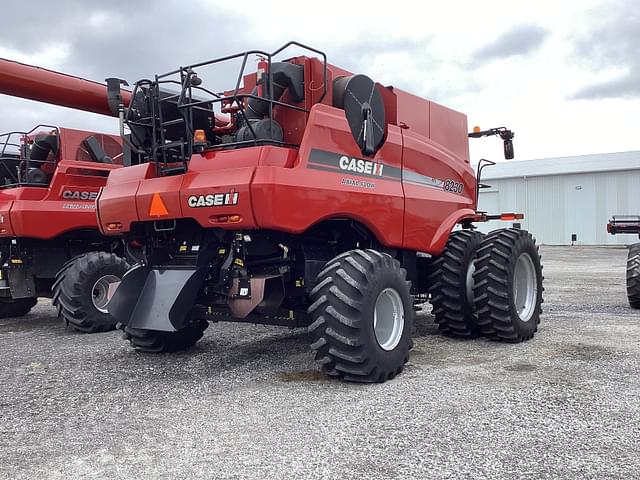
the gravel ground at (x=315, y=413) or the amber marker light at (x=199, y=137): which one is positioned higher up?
the amber marker light at (x=199, y=137)

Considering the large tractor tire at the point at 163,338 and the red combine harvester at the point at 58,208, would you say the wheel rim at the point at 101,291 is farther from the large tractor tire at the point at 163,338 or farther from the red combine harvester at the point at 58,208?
the large tractor tire at the point at 163,338

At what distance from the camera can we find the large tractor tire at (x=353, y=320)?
4926 millimetres

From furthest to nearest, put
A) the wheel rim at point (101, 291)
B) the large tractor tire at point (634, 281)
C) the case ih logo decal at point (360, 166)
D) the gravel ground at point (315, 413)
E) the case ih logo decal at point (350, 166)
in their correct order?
1. the large tractor tire at point (634, 281)
2. the wheel rim at point (101, 291)
3. the case ih logo decal at point (360, 166)
4. the case ih logo decal at point (350, 166)
5. the gravel ground at point (315, 413)

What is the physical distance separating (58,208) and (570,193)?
36682 mm

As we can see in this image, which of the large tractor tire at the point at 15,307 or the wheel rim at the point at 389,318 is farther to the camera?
the large tractor tire at the point at 15,307

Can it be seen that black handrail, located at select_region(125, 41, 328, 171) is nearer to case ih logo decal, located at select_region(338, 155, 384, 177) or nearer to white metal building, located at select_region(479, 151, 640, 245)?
case ih logo decal, located at select_region(338, 155, 384, 177)

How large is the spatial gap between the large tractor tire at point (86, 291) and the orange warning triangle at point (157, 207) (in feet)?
10.1

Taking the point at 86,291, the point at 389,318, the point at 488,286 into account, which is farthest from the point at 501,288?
the point at 86,291

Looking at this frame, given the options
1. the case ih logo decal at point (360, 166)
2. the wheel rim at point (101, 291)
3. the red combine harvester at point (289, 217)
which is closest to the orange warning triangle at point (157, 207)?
the red combine harvester at point (289, 217)

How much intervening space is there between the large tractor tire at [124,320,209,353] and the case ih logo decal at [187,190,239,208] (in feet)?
5.26

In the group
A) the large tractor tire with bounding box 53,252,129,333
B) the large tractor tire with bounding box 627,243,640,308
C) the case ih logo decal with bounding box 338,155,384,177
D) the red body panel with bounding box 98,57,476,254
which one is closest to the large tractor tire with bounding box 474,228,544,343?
the red body panel with bounding box 98,57,476,254

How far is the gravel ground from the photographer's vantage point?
340 cm

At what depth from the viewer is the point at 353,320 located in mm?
4918

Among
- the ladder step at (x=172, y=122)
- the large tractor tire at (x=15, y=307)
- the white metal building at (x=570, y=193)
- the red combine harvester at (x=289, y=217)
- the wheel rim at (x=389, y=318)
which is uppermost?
the white metal building at (x=570, y=193)
